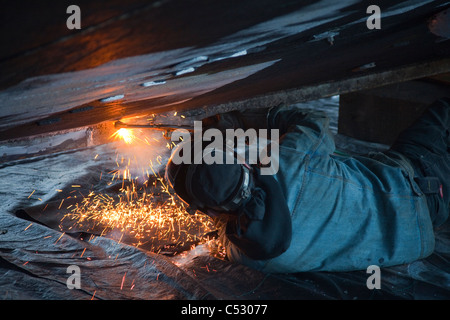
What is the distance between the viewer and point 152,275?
6.41 feet

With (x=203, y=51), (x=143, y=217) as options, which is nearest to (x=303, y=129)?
(x=203, y=51)

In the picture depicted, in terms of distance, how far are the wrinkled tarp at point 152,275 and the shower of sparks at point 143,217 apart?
0.11 meters

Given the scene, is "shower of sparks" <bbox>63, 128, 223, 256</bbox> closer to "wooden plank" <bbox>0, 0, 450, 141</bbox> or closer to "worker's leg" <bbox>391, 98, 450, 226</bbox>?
"wooden plank" <bbox>0, 0, 450, 141</bbox>

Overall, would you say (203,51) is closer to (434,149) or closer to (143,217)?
(143,217)

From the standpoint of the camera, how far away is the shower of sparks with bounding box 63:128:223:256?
8.34 feet

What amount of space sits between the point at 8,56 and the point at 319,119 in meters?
1.80

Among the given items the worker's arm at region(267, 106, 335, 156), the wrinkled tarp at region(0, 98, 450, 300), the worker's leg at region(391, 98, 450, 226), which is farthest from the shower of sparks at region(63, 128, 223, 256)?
the worker's leg at region(391, 98, 450, 226)

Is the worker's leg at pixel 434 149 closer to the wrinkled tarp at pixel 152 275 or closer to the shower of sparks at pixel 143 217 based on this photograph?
the wrinkled tarp at pixel 152 275

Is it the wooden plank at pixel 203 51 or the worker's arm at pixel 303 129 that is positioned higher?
the wooden plank at pixel 203 51

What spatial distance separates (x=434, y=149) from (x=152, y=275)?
2.09m

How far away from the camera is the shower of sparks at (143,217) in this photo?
100 inches

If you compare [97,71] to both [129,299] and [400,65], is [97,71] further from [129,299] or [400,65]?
[400,65]

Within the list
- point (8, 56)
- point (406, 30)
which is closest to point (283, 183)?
point (406, 30)

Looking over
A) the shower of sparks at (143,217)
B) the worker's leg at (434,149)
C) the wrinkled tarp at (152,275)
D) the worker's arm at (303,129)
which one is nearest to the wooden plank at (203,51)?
the worker's arm at (303,129)
